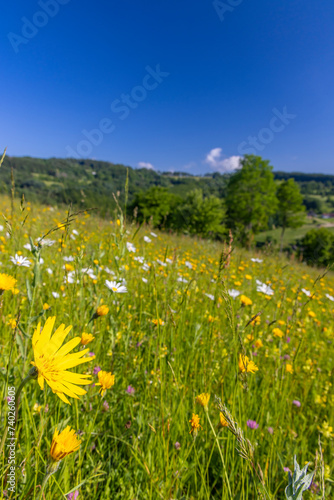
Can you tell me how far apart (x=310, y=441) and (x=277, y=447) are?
0.38 meters

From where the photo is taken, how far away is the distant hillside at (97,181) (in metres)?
5.79

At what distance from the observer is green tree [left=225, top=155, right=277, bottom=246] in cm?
2552

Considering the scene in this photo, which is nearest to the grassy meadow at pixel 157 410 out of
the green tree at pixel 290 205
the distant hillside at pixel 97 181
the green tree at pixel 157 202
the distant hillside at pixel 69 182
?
the distant hillside at pixel 69 182

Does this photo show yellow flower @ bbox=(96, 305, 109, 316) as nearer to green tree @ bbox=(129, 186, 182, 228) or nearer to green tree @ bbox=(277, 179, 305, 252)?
green tree @ bbox=(277, 179, 305, 252)

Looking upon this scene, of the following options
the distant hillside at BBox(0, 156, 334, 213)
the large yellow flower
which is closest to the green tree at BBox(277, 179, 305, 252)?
the distant hillside at BBox(0, 156, 334, 213)

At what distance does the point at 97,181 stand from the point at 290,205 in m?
31.3

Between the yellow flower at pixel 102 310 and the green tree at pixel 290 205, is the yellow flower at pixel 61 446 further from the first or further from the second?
the green tree at pixel 290 205

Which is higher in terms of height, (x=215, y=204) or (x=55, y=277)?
(x=215, y=204)

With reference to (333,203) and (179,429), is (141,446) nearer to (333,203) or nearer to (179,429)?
(179,429)

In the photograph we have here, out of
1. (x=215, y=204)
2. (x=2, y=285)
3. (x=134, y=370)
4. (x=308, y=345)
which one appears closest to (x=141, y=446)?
(x=134, y=370)

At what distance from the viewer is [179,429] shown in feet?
3.44

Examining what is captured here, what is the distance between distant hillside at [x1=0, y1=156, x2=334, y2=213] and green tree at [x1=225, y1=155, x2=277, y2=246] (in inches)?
85.9

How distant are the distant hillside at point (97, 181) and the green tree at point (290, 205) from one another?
6.38m

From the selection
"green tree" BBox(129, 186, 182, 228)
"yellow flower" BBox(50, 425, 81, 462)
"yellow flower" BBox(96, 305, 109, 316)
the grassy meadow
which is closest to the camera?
"yellow flower" BBox(50, 425, 81, 462)
